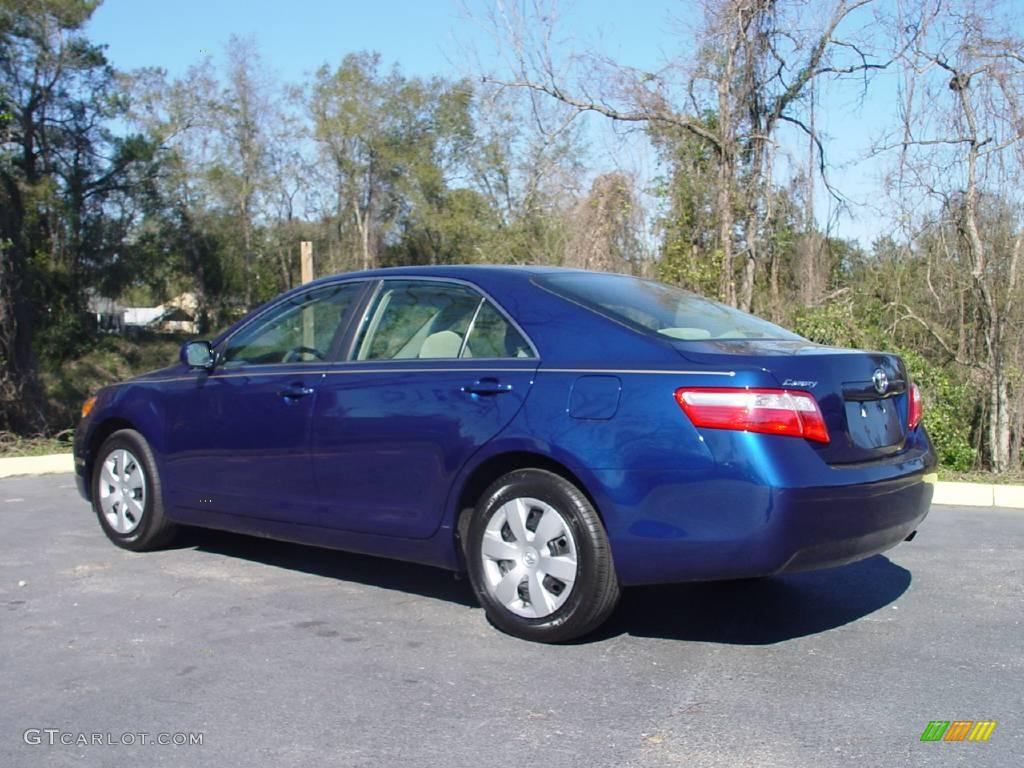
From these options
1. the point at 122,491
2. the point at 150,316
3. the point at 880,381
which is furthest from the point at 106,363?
the point at 880,381

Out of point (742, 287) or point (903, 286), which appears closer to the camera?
point (903, 286)

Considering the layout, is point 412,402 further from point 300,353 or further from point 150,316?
point 150,316

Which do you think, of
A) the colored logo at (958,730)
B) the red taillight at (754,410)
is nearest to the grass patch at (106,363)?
the red taillight at (754,410)

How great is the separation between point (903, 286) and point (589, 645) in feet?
31.7

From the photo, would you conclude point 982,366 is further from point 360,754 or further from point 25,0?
point 25,0

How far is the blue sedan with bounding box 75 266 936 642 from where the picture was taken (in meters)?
4.25

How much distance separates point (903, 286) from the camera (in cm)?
1305

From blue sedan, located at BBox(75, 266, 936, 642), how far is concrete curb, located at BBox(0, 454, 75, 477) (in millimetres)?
4253

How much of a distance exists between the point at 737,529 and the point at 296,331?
2.76 meters

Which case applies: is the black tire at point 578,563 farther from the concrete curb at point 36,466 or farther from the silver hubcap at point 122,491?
the concrete curb at point 36,466

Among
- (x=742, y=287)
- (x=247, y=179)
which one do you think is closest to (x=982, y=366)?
(x=742, y=287)

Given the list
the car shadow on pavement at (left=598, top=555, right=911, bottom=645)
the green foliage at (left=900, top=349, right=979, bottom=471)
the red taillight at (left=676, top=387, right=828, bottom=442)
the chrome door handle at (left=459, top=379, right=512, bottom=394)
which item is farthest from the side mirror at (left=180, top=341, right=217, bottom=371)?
the green foliage at (left=900, top=349, right=979, bottom=471)

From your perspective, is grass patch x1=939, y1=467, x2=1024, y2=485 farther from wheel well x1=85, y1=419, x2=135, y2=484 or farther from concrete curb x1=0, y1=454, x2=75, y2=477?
concrete curb x1=0, y1=454, x2=75, y2=477

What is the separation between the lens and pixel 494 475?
16.0 ft
